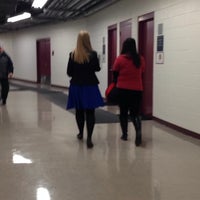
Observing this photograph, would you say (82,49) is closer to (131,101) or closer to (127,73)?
(127,73)

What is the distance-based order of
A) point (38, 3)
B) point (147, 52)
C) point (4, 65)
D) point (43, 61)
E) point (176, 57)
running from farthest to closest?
point (43, 61) → point (38, 3) → point (4, 65) → point (147, 52) → point (176, 57)

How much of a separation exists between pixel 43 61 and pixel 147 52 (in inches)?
364

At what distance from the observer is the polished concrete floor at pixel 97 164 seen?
3.28 meters

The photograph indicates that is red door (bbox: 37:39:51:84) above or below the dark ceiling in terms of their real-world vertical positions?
below

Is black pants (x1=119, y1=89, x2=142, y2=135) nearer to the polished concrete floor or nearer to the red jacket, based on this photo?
the red jacket

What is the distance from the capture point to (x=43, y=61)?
16.1 m

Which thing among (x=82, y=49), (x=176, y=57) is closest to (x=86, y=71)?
(x=82, y=49)

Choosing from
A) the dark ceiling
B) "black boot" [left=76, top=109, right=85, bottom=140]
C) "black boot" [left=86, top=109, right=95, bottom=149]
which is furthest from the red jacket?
the dark ceiling

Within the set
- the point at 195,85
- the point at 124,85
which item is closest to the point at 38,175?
the point at 124,85

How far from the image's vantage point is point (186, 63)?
19.0 feet

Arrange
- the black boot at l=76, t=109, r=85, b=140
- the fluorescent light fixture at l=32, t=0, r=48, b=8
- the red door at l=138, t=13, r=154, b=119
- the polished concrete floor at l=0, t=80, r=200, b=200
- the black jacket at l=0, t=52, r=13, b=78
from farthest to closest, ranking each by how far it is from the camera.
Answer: the fluorescent light fixture at l=32, t=0, r=48, b=8 → the black jacket at l=0, t=52, r=13, b=78 → the red door at l=138, t=13, r=154, b=119 → the black boot at l=76, t=109, r=85, b=140 → the polished concrete floor at l=0, t=80, r=200, b=200

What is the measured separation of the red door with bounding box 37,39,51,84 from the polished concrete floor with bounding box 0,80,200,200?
942 centimetres

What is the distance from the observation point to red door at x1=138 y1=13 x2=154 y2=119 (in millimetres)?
7312

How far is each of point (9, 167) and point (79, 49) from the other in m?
1.73
